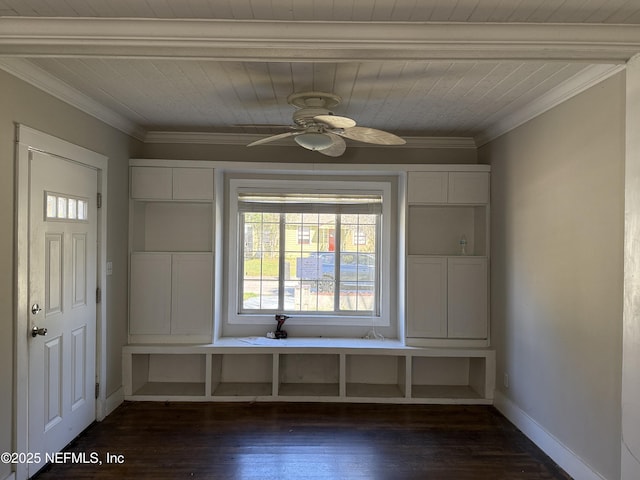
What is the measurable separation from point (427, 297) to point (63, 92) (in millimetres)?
3359

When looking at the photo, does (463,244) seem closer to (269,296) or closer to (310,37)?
(269,296)

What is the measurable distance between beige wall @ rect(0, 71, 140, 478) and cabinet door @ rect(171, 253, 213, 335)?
0.46 m

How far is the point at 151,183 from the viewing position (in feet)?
13.0

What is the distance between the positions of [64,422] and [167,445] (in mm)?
725

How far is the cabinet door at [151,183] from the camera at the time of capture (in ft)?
13.0

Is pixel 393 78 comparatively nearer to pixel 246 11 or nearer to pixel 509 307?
pixel 246 11

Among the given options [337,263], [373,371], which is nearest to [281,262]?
[337,263]

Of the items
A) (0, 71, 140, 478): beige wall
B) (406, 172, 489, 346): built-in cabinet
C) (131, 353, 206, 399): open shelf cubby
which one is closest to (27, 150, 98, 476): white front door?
(0, 71, 140, 478): beige wall

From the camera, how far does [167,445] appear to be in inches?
123

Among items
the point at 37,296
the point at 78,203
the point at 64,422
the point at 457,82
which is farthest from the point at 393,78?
the point at 64,422

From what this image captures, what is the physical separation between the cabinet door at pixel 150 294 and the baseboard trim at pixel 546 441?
10.1ft

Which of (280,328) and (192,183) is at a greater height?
(192,183)

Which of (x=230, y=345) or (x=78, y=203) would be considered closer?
(x=78, y=203)

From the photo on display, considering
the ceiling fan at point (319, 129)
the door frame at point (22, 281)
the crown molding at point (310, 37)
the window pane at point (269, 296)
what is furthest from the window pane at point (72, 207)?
the window pane at point (269, 296)
